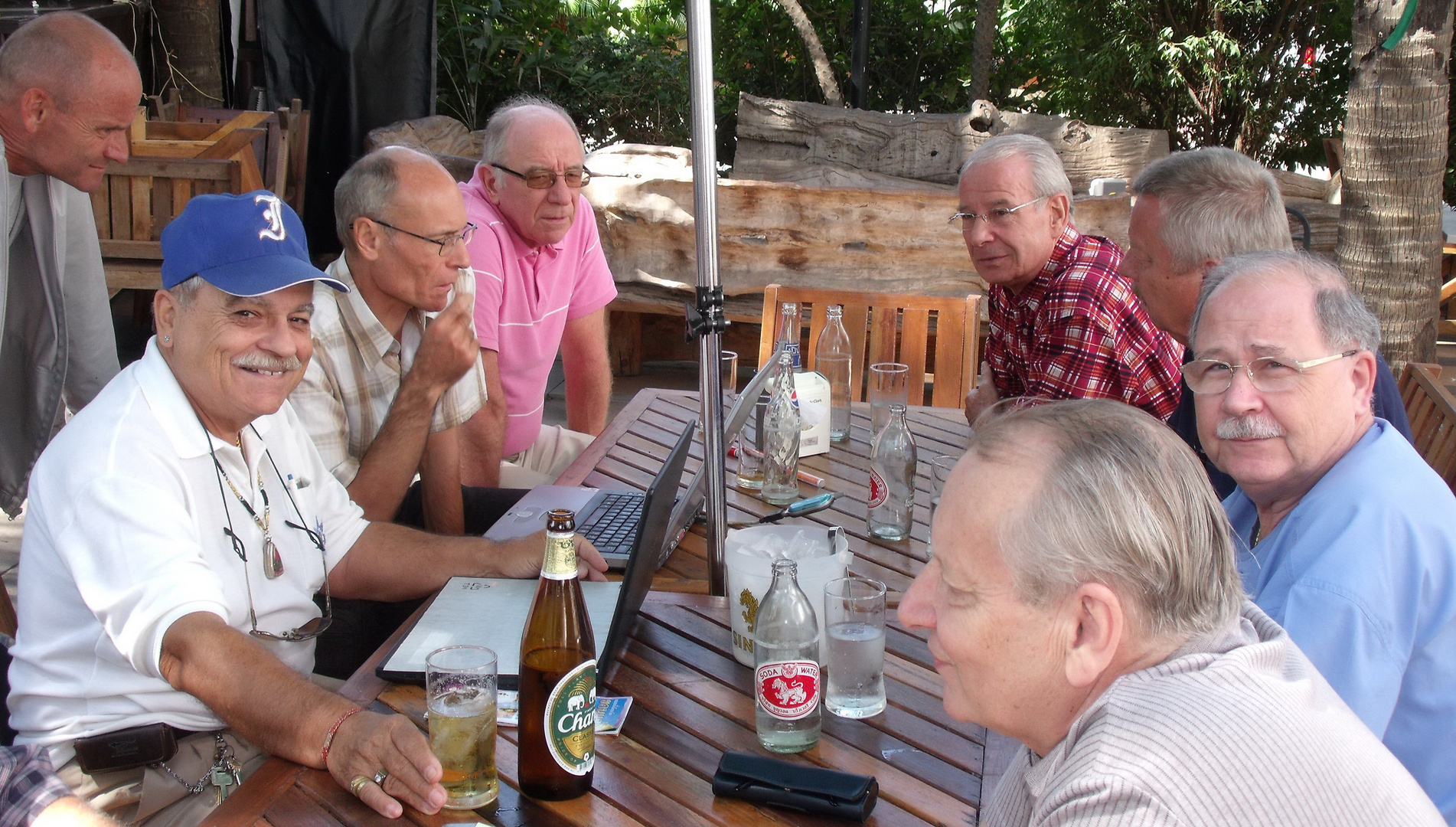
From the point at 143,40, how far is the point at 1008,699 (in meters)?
8.13

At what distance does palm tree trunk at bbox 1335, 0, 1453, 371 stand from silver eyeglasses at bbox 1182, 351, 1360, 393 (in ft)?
11.5

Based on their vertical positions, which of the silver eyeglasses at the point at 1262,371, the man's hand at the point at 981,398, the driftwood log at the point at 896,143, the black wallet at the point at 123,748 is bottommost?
the black wallet at the point at 123,748

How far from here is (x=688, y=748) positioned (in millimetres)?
1385

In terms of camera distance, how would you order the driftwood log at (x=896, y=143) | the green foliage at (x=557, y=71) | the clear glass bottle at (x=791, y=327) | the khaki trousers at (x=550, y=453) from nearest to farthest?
the clear glass bottle at (x=791, y=327), the khaki trousers at (x=550, y=453), the driftwood log at (x=896, y=143), the green foliage at (x=557, y=71)

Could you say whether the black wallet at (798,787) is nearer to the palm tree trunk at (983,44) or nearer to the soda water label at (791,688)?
the soda water label at (791,688)

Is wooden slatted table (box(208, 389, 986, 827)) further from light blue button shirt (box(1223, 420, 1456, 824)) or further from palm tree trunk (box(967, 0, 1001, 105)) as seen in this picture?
palm tree trunk (box(967, 0, 1001, 105))

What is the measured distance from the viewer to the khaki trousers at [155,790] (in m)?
1.55

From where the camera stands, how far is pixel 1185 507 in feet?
3.10

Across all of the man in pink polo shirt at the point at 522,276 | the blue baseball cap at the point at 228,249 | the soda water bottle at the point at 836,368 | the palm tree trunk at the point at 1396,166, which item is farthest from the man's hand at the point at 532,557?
the palm tree trunk at the point at 1396,166

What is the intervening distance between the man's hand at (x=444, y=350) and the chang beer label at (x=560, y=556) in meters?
1.47

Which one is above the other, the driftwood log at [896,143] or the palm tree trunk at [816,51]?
the palm tree trunk at [816,51]

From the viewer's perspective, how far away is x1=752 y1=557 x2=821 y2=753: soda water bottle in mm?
1346

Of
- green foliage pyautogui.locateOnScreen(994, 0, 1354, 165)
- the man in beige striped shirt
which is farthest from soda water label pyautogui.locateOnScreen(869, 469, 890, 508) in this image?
green foliage pyautogui.locateOnScreen(994, 0, 1354, 165)

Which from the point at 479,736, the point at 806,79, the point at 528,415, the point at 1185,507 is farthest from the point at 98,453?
the point at 806,79
